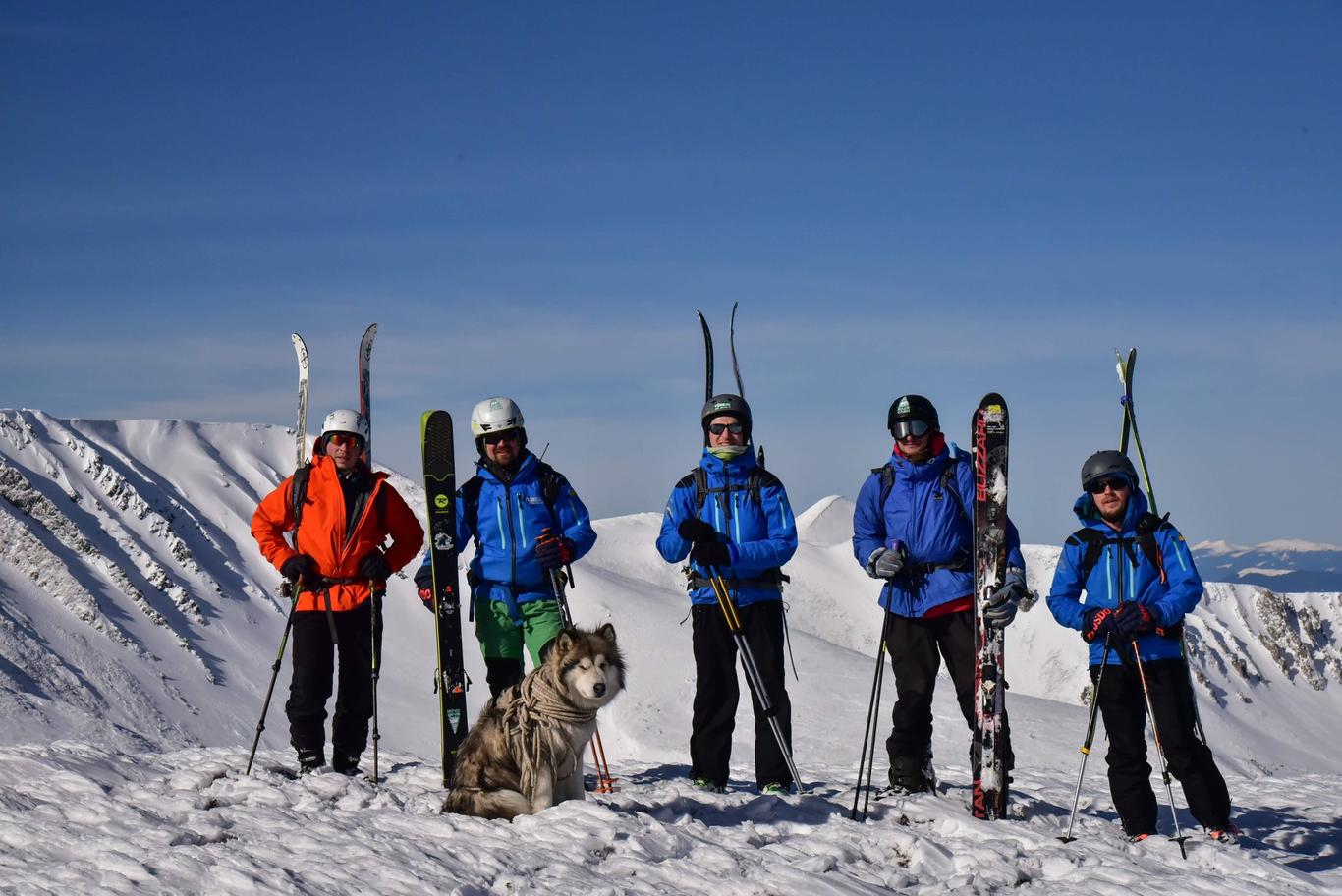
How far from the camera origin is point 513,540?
27.4 feet

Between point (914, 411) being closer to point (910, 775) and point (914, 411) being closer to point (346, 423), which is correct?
point (910, 775)

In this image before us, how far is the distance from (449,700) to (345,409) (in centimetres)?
225

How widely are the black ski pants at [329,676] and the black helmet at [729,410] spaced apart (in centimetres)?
284

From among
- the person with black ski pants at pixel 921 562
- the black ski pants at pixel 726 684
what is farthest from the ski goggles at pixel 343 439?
the person with black ski pants at pixel 921 562

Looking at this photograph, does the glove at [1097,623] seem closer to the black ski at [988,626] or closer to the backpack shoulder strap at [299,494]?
the black ski at [988,626]

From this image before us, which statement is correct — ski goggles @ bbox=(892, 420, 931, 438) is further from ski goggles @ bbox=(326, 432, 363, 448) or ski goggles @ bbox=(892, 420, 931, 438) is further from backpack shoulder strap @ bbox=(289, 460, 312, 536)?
backpack shoulder strap @ bbox=(289, 460, 312, 536)

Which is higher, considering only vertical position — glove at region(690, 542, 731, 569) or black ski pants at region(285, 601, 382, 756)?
glove at region(690, 542, 731, 569)

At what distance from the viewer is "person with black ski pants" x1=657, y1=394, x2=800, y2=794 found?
822 centimetres

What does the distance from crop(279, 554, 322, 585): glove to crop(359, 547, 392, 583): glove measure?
0.31m

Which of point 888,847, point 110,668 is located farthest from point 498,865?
point 110,668

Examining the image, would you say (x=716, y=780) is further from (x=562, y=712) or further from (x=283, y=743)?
(x=283, y=743)

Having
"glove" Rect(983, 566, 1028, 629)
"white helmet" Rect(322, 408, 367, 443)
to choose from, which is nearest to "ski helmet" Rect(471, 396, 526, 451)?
"white helmet" Rect(322, 408, 367, 443)

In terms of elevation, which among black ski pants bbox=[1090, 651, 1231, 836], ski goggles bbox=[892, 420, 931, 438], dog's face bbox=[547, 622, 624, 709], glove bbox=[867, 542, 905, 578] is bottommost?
black ski pants bbox=[1090, 651, 1231, 836]

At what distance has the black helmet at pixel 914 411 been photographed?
8195mm
